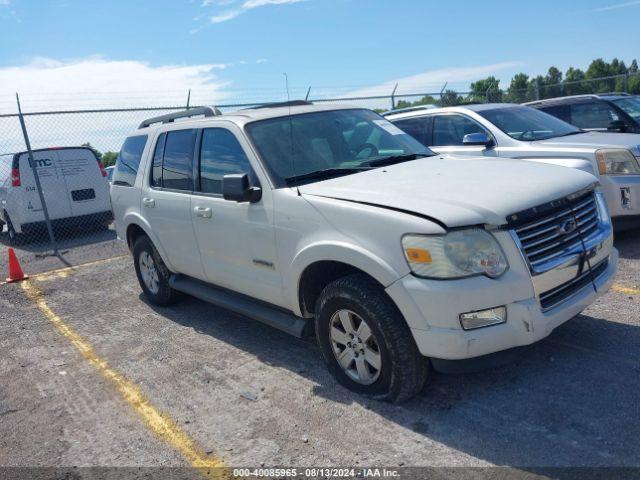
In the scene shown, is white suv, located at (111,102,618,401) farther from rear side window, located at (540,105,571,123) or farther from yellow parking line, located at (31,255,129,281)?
rear side window, located at (540,105,571,123)

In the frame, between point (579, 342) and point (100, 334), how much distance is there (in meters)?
4.38

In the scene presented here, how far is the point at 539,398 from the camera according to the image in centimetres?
341

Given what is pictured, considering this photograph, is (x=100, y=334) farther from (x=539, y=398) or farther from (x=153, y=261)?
(x=539, y=398)

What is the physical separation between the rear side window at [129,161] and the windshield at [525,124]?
426cm

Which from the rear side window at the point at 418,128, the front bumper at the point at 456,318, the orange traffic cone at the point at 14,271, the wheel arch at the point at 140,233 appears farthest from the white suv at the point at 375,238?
the orange traffic cone at the point at 14,271

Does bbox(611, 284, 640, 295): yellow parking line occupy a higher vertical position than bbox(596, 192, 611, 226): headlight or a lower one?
lower

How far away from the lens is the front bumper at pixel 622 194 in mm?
5949

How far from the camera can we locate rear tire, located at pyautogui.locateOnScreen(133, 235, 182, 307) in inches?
228

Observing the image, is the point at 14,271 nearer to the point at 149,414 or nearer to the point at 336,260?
the point at 149,414

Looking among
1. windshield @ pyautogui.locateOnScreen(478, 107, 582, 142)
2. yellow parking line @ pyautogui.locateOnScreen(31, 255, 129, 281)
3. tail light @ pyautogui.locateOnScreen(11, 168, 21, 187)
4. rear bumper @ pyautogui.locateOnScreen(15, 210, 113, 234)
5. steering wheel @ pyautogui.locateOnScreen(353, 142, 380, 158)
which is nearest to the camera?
steering wheel @ pyautogui.locateOnScreen(353, 142, 380, 158)

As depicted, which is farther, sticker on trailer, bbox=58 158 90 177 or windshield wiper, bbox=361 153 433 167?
sticker on trailer, bbox=58 158 90 177

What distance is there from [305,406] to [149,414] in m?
1.09

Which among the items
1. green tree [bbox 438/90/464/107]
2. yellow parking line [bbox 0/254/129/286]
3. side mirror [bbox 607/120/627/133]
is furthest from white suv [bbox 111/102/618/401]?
green tree [bbox 438/90/464/107]

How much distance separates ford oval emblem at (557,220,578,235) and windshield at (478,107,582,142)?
3634 millimetres
